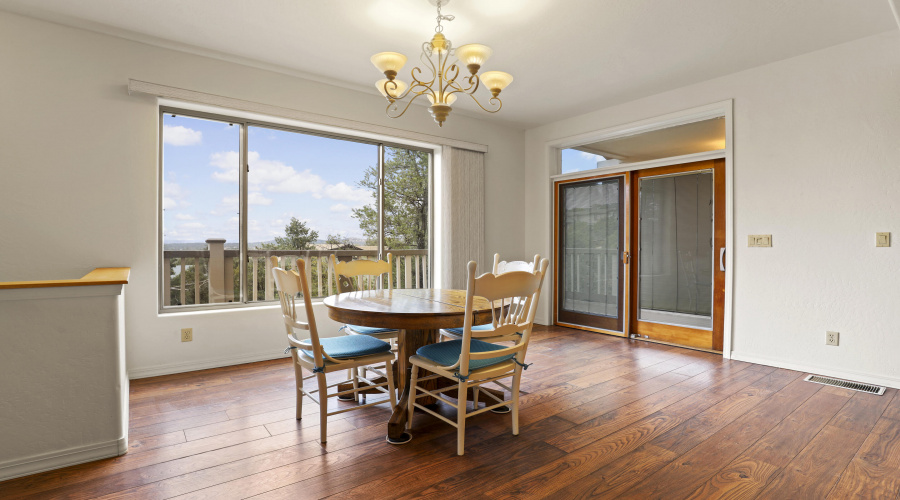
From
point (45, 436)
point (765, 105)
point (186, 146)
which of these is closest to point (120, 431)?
point (45, 436)

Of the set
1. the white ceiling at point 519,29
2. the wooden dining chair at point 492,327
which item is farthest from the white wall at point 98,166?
the wooden dining chair at point 492,327

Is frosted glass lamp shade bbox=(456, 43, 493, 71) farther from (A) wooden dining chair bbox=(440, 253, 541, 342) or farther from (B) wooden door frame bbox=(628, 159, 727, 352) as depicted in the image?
(B) wooden door frame bbox=(628, 159, 727, 352)

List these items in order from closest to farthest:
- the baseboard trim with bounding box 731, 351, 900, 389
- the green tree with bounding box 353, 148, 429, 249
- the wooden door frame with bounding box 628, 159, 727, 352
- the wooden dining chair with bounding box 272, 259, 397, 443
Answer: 1. the wooden dining chair with bounding box 272, 259, 397, 443
2. the baseboard trim with bounding box 731, 351, 900, 389
3. the wooden door frame with bounding box 628, 159, 727, 352
4. the green tree with bounding box 353, 148, 429, 249

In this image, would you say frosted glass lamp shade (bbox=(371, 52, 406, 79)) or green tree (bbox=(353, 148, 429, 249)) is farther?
green tree (bbox=(353, 148, 429, 249))

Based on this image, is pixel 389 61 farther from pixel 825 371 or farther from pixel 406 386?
pixel 825 371

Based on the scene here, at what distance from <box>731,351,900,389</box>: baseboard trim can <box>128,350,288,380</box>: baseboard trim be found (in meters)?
4.14

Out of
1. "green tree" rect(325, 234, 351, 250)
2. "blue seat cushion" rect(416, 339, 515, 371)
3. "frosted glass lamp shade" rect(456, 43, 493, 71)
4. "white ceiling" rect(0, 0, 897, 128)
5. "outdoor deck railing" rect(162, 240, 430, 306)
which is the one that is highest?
"white ceiling" rect(0, 0, 897, 128)

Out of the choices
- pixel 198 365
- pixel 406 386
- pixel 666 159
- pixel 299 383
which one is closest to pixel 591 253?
pixel 666 159

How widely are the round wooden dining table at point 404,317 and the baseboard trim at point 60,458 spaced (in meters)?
1.16

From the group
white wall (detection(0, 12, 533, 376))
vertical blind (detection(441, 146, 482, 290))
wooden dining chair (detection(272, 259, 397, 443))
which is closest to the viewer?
wooden dining chair (detection(272, 259, 397, 443))

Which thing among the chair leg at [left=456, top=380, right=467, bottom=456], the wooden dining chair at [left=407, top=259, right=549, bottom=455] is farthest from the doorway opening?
the chair leg at [left=456, top=380, right=467, bottom=456]

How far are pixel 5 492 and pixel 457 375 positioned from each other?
1.92 metres

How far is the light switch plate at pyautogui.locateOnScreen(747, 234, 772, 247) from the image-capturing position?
12.3 feet

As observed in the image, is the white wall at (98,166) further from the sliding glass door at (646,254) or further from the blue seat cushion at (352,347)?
the sliding glass door at (646,254)
